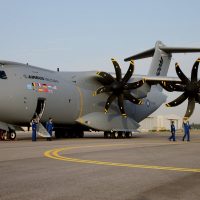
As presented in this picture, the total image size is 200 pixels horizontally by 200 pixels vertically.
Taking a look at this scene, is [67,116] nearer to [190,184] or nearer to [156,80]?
[156,80]

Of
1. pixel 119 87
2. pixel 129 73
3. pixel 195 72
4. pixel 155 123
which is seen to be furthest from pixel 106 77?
pixel 155 123

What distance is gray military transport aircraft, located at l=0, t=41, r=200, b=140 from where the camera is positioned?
2039 centimetres

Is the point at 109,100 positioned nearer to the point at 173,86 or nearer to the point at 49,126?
the point at 173,86

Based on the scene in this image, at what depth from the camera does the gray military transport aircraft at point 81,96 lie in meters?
20.4

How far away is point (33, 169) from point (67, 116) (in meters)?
15.8

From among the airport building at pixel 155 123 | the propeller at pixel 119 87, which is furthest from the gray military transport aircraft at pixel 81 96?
the airport building at pixel 155 123

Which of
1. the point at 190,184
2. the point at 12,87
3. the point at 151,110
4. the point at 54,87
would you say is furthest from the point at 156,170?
the point at 151,110

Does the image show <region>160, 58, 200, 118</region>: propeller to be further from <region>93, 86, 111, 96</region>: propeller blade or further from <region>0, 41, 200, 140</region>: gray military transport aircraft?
<region>93, 86, 111, 96</region>: propeller blade

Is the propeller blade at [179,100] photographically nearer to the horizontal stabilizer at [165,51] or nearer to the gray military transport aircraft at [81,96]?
the gray military transport aircraft at [81,96]

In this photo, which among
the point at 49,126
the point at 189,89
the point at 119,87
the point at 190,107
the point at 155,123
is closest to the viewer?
the point at 49,126

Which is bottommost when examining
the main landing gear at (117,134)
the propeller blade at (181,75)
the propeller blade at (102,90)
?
the main landing gear at (117,134)

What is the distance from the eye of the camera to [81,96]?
81.4 ft

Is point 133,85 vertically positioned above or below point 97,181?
above

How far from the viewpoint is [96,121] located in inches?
998
